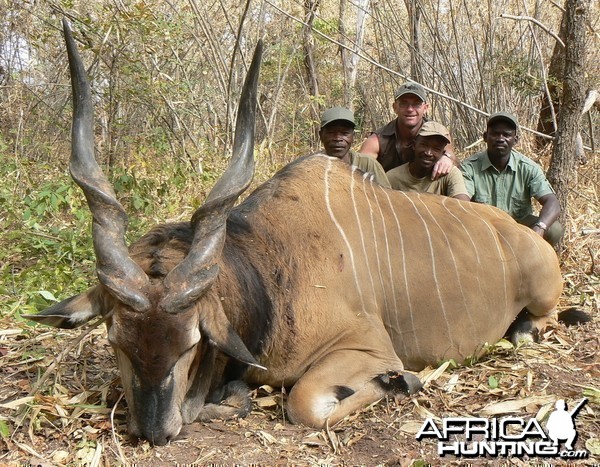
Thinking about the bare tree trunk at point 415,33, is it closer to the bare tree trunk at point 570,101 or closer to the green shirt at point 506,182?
the green shirt at point 506,182

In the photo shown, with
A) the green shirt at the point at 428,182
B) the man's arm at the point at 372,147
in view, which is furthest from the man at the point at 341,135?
the man's arm at the point at 372,147

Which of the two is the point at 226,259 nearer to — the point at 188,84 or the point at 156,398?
the point at 156,398

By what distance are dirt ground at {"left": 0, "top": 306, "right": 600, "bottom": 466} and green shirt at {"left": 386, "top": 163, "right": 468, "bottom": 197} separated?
60.5 inches

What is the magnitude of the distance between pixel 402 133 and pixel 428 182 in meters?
0.69

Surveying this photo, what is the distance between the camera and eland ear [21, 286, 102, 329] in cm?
276

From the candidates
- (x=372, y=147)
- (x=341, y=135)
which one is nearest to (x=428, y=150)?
(x=341, y=135)

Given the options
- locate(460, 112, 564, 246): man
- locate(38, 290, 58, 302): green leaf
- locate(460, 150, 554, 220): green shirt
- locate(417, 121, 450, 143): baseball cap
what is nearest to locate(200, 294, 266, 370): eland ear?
locate(38, 290, 58, 302): green leaf

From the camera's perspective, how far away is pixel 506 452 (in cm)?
258

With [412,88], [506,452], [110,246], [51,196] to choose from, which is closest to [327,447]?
[506,452]

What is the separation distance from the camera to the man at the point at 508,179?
4875mm

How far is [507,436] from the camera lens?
8.86 feet

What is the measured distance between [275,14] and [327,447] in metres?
8.78

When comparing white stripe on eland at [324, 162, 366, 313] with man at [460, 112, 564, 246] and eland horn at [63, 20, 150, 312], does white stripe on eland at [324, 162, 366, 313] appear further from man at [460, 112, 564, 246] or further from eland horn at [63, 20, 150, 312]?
man at [460, 112, 564, 246]

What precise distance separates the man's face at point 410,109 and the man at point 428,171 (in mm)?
462
